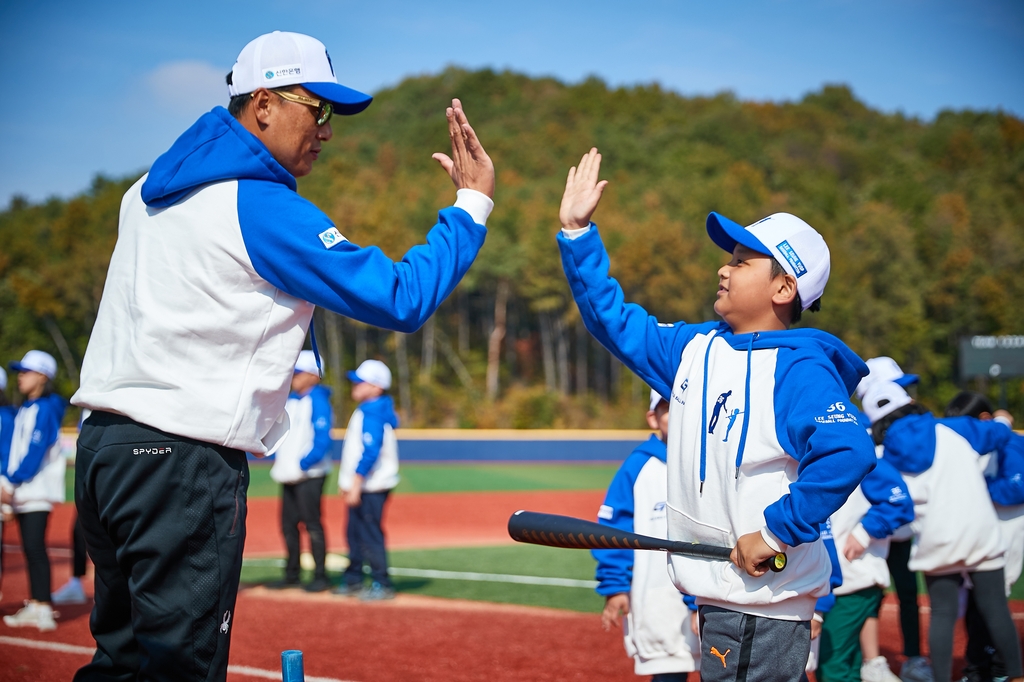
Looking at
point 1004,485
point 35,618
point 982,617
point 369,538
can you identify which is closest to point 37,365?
point 35,618

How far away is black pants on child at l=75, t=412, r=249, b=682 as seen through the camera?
2301 mm

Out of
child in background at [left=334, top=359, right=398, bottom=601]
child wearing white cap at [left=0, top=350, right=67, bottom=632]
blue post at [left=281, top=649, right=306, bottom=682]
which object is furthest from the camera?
child in background at [left=334, top=359, right=398, bottom=601]

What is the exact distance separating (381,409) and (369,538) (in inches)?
49.2

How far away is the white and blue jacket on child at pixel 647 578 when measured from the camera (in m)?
4.13

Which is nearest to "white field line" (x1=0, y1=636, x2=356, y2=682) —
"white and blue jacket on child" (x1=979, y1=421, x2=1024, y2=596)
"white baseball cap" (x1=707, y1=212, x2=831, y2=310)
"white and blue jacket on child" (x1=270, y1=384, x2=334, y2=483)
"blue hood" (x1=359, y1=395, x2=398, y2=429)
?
"white and blue jacket on child" (x1=270, y1=384, x2=334, y2=483)

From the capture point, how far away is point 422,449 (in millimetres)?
26812

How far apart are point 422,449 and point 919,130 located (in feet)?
315

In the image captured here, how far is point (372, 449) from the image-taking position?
8781 millimetres

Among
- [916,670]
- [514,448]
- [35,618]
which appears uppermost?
[35,618]

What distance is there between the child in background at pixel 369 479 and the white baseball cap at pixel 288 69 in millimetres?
6301

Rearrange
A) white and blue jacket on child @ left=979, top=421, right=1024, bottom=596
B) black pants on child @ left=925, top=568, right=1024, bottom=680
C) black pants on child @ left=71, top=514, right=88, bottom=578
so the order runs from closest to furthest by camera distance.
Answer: black pants on child @ left=925, top=568, right=1024, bottom=680, white and blue jacket on child @ left=979, top=421, right=1024, bottom=596, black pants on child @ left=71, top=514, right=88, bottom=578

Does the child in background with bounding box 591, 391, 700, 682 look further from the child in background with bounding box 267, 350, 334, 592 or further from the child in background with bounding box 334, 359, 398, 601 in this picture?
the child in background with bounding box 267, 350, 334, 592

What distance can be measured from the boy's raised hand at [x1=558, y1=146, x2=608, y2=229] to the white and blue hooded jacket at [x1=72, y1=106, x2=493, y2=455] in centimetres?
62

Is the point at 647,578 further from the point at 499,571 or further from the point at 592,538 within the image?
the point at 499,571
